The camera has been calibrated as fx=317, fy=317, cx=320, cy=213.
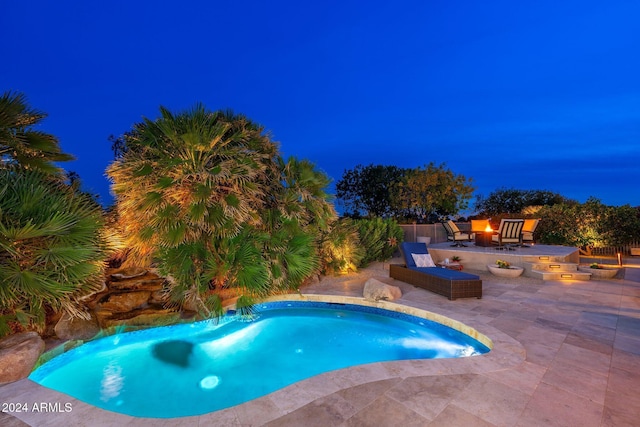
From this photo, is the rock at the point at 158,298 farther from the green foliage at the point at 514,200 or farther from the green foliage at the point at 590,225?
the green foliage at the point at 514,200

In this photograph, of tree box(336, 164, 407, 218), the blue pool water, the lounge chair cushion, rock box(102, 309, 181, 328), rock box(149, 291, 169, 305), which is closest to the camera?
the blue pool water

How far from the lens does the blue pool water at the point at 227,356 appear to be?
3840 mm

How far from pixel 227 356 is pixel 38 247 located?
288 cm

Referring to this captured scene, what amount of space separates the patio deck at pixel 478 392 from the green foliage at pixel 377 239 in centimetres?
582

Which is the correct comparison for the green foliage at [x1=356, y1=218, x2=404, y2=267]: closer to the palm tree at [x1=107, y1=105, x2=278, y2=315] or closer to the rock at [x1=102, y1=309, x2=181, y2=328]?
the palm tree at [x1=107, y1=105, x2=278, y2=315]

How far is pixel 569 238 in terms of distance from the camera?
42.4ft

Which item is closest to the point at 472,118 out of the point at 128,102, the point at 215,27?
the point at 215,27

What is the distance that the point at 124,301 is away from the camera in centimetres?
566

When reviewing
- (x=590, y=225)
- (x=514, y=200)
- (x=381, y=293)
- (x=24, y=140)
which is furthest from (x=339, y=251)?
(x=514, y=200)

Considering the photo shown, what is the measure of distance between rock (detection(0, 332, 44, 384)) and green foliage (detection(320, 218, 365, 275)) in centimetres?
617

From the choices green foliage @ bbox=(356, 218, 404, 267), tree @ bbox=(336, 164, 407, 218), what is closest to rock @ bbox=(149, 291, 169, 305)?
green foliage @ bbox=(356, 218, 404, 267)

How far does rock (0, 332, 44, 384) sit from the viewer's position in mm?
3344

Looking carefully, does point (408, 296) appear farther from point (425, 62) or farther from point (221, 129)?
point (425, 62)

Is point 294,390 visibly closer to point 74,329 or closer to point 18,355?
point 18,355
